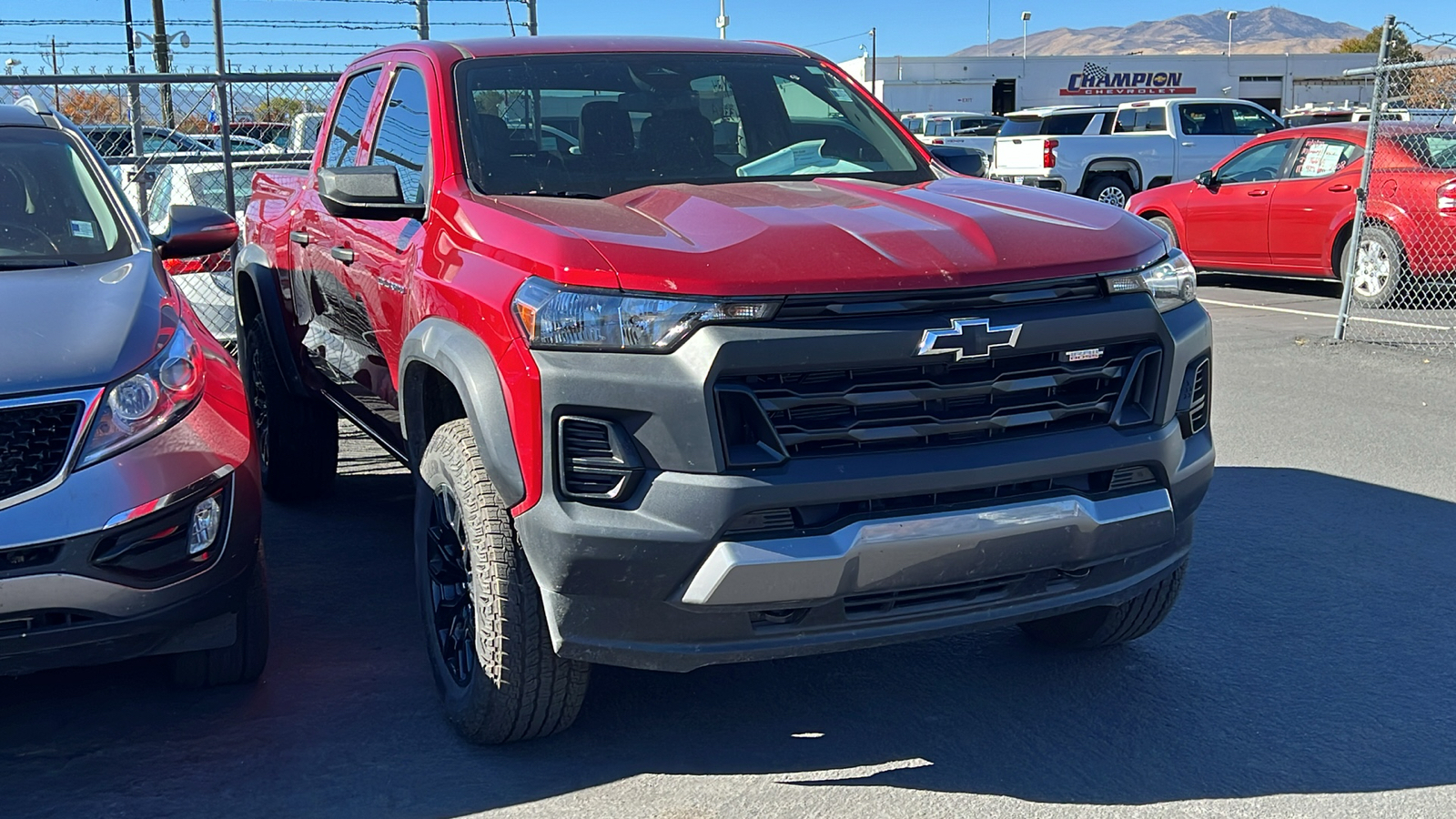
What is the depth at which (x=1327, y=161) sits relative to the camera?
11.9 metres

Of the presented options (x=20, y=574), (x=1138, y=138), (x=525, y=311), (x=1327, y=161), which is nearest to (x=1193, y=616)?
(x=525, y=311)

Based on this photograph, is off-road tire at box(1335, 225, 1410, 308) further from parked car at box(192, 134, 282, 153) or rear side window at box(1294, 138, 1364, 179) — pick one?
parked car at box(192, 134, 282, 153)

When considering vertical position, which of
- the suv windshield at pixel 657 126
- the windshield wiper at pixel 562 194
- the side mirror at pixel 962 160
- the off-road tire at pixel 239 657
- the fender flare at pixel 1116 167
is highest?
the suv windshield at pixel 657 126

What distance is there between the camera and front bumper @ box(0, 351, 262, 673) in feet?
10.6

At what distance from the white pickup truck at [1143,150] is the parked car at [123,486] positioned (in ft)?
59.1

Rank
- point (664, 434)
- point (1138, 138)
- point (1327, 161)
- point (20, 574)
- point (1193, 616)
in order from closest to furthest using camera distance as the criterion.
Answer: point (664, 434)
point (20, 574)
point (1193, 616)
point (1327, 161)
point (1138, 138)

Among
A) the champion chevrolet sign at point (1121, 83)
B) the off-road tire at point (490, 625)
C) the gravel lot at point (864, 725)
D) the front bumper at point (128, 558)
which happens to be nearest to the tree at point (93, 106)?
the gravel lot at point (864, 725)

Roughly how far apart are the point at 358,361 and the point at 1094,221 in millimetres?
2449

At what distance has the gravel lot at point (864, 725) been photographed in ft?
10.9

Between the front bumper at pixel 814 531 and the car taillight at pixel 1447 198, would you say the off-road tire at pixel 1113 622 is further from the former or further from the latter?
the car taillight at pixel 1447 198

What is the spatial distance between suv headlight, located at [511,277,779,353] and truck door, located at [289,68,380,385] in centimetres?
168

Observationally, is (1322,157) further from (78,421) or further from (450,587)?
(78,421)

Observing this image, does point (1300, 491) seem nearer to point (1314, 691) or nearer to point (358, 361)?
point (1314, 691)

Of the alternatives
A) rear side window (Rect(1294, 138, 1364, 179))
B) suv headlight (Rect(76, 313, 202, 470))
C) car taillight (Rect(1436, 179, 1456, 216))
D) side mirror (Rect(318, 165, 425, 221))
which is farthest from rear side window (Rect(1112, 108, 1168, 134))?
suv headlight (Rect(76, 313, 202, 470))
